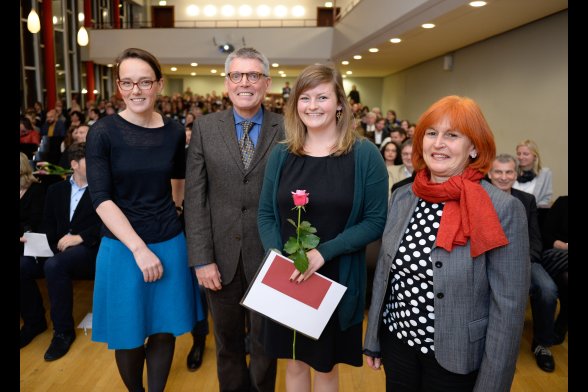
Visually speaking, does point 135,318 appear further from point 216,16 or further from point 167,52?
point 216,16

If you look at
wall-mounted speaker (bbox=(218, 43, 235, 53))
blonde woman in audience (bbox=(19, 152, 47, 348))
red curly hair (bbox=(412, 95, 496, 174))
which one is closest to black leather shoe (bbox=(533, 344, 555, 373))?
red curly hair (bbox=(412, 95, 496, 174))

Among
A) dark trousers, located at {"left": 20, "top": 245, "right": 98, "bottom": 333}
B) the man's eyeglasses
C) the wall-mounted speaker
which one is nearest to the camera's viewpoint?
the man's eyeglasses

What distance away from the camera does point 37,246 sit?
3486mm

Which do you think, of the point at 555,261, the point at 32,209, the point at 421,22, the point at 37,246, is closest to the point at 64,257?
the point at 37,246

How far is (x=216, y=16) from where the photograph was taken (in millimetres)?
23516

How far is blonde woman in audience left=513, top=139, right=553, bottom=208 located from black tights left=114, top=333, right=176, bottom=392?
12.7 ft

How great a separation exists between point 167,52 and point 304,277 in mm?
17178

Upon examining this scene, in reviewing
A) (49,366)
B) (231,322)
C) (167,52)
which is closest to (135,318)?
Result: (231,322)

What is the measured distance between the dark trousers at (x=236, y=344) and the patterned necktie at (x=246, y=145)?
0.48 meters

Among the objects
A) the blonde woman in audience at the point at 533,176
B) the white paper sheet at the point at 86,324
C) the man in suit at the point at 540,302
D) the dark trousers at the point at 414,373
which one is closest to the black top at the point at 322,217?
the dark trousers at the point at 414,373

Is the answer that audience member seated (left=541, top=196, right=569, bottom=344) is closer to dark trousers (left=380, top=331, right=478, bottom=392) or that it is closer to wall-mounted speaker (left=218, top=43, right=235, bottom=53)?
dark trousers (left=380, top=331, right=478, bottom=392)

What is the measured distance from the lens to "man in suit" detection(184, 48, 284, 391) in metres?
2.07

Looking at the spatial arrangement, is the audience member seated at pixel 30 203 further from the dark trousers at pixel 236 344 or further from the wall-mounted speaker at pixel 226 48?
the wall-mounted speaker at pixel 226 48

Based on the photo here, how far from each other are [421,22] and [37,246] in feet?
19.4
